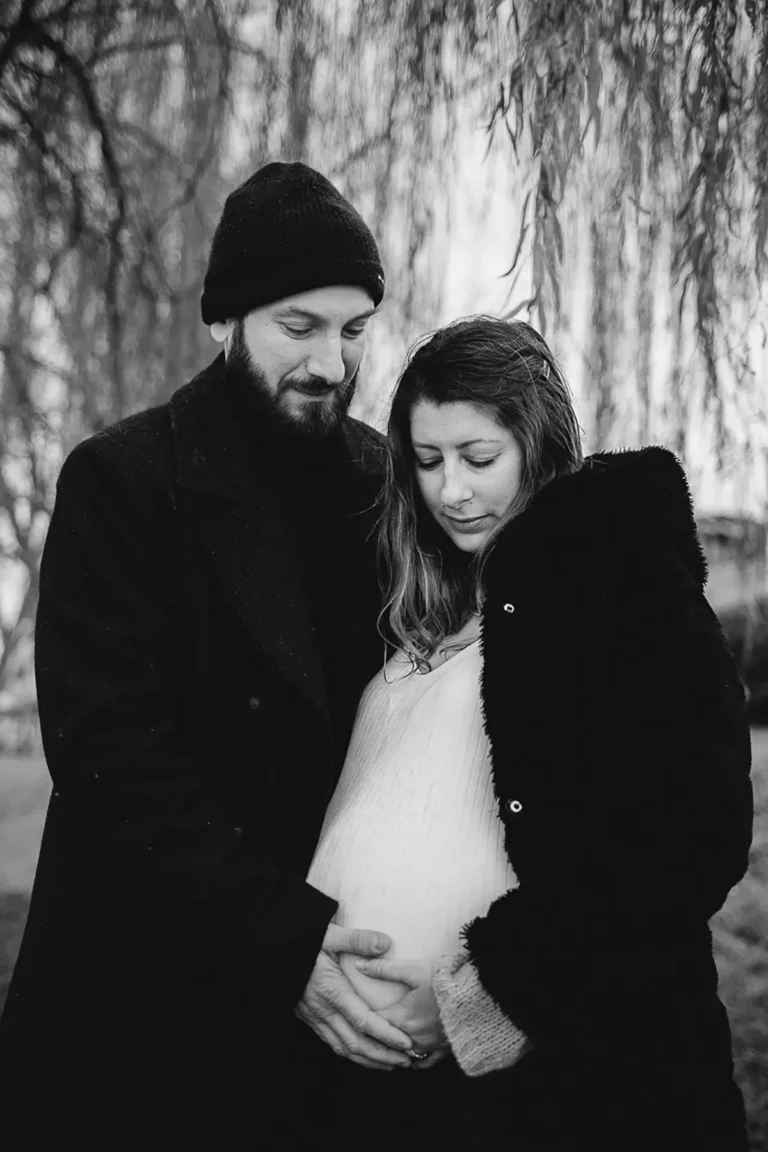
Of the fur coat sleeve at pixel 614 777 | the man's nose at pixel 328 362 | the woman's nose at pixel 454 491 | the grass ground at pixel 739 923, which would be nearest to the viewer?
the fur coat sleeve at pixel 614 777

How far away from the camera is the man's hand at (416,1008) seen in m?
1.51

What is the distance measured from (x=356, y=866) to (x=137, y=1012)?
0.45m

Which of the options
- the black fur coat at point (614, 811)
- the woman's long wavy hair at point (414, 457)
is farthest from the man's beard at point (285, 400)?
the black fur coat at point (614, 811)

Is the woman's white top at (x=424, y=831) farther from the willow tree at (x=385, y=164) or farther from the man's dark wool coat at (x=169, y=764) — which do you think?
the willow tree at (x=385, y=164)

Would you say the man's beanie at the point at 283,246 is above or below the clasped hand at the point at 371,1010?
above

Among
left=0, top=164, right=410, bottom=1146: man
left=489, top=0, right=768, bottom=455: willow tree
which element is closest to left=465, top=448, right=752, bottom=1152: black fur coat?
left=0, top=164, right=410, bottom=1146: man

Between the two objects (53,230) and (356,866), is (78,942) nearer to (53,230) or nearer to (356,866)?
(356,866)

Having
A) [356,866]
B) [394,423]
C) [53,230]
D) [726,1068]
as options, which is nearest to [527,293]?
[394,423]

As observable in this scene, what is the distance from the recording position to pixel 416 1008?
1516 mm

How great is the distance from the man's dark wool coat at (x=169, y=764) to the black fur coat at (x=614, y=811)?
13.2 inches

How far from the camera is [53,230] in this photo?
12.0 feet

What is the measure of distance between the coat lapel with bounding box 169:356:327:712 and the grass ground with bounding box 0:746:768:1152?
2.11 metres

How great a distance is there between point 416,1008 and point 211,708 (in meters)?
0.56

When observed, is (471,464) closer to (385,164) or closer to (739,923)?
(385,164)
